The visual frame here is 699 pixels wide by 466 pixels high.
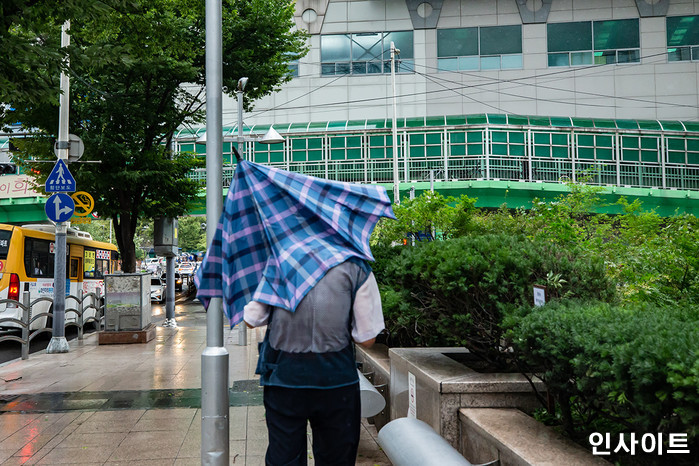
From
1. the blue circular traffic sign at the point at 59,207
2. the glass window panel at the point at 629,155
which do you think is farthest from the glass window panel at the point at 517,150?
the blue circular traffic sign at the point at 59,207

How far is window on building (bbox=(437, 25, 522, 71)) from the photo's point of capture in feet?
124

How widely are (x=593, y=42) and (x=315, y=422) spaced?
39.5 meters

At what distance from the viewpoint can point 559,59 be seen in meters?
37.6

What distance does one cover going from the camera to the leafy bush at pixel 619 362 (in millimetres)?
2240

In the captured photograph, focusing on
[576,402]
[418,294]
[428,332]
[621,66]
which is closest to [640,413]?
[576,402]

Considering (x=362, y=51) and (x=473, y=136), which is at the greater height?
(x=362, y=51)

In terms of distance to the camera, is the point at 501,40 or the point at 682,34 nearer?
the point at 682,34

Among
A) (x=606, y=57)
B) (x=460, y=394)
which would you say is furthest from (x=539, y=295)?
(x=606, y=57)

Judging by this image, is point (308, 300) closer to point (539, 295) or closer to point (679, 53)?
point (539, 295)

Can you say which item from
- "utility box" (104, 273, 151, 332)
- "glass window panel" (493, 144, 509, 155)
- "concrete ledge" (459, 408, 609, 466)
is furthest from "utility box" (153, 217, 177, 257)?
"glass window panel" (493, 144, 509, 155)

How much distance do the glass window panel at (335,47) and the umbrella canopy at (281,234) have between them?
37422mm

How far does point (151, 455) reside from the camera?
527cm

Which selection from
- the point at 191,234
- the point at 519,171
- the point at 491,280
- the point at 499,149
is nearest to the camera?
the point at 491,280

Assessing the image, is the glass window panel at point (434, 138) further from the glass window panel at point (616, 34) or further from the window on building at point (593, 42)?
the glass window panel at point (616, 34)
